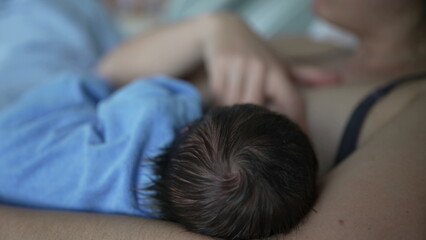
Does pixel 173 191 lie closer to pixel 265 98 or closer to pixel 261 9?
pixel 265 98

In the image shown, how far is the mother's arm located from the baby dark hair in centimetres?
3

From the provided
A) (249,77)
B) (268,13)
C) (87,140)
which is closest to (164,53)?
(249,77)

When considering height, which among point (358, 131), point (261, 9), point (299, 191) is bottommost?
point (261, 9)

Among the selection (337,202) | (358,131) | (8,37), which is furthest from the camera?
(8,37)

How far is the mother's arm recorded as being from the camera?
51cm

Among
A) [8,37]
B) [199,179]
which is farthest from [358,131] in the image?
[8,37]

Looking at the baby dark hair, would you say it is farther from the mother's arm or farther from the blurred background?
the blurred background

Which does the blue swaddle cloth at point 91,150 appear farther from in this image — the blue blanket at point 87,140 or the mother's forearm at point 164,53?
the mother's forearm at point 164,53

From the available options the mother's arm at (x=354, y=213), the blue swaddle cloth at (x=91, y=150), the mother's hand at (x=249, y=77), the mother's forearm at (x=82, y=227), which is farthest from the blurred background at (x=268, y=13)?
the mother's forearm at (x=82, y=227)

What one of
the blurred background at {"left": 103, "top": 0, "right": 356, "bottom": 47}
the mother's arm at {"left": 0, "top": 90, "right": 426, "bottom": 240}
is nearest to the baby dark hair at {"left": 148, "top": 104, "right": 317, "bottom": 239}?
the mother's arm at {"left": 0, "top": 90, "right": 426, "bottom": 240}

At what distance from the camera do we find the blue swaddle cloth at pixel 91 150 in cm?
65

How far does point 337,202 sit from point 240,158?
Answer: 0.14m

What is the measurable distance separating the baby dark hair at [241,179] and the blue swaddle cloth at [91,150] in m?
0.08

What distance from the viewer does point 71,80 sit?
0.89m
